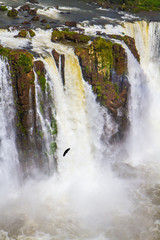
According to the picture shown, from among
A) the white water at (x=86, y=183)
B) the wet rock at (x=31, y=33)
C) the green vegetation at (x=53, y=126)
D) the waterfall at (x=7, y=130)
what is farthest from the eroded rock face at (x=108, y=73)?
the waterfall at (x=7, y=130)

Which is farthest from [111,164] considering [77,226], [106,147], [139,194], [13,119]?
[13,119]

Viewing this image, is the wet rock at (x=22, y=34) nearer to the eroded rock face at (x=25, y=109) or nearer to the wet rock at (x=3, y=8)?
the eroded rock face at (x=25, y=109)

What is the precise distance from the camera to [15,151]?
517 inches

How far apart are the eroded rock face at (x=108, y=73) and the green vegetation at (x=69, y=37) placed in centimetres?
137

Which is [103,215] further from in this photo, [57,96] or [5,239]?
[57,96]

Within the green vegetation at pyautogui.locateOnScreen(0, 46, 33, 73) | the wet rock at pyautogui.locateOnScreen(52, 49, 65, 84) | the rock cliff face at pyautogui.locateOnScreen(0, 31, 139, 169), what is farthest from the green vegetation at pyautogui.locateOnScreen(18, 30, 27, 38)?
the green vegetation at pyautogui.locateOnScreen(0, 46, 33, 73)

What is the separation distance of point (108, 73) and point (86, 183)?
6.01 m

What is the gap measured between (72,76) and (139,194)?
6842mm

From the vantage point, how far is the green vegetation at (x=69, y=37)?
16172 mm

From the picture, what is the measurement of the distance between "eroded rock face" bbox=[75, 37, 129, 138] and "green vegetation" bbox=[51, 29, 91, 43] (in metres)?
1.37

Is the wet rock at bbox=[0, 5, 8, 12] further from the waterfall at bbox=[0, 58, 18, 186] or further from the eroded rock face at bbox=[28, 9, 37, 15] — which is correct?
the waterfall at bbox=[0, 58, 18, 186]

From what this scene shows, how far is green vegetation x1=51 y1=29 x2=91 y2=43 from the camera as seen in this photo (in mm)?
16172

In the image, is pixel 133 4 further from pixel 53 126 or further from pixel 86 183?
pixel 86 183

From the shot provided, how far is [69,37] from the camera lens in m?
16.5
